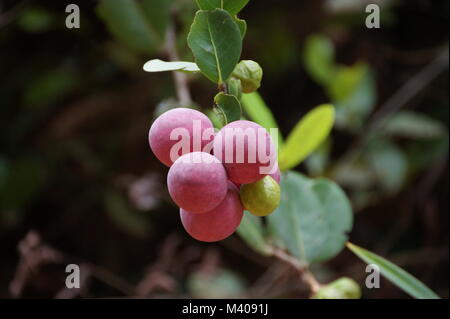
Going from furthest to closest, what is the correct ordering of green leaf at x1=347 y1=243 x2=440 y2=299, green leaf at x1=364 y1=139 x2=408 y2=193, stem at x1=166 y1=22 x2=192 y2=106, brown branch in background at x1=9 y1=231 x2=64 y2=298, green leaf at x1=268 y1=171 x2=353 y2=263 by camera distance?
green leaf at x1=364 y1=139 x2=408 y2=193, brown branch in background at x1=9 y1=231 x2=64 y2=298, stem at x1=166 y1=22 x2=192 y2=106, green leaf at x1=268 y1=171 x2=353 y2=263, green leaf at x1=347 y1=243 x2=440 y2=299

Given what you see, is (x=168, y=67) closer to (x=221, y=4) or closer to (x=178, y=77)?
(x=221, y=4)

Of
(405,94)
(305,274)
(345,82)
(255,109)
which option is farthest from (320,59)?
(305,274)

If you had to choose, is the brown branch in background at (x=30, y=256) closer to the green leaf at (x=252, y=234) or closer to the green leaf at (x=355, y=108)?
the green leaf at (x=252, y=234)

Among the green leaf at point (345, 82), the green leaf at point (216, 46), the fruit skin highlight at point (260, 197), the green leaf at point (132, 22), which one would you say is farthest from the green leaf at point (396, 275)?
the green leaf at point (345, 82)

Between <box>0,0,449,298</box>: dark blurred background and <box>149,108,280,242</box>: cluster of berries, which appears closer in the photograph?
<box>149,108,280,242</box>: cluster of berries

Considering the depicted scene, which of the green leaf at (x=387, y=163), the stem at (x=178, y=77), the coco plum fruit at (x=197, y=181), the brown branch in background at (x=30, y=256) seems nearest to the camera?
the coco plum fruit at (x=197, y=181)

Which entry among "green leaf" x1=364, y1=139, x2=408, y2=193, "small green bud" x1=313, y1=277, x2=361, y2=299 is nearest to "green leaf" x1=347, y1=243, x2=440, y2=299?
"small green bud" x1=313, y1=277, x2=361, y2=299

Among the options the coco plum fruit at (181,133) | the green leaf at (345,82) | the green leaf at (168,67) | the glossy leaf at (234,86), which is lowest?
the coco plum fruit at (181,133)

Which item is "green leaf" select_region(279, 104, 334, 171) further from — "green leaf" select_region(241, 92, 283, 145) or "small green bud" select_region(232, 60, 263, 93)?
"small green bud" select_region(232, 60, 263, 93)
